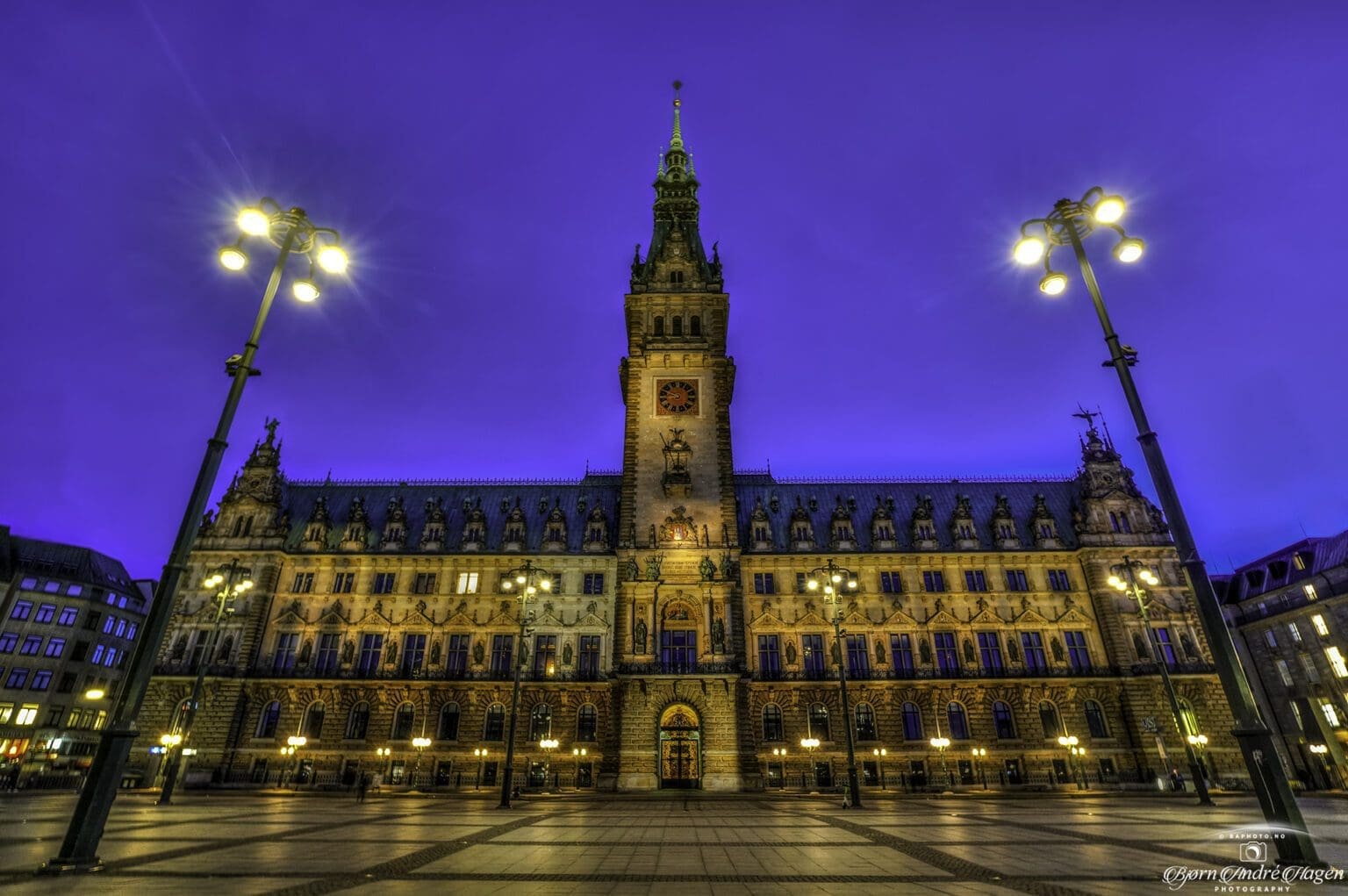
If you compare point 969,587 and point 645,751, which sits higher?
point 969,587

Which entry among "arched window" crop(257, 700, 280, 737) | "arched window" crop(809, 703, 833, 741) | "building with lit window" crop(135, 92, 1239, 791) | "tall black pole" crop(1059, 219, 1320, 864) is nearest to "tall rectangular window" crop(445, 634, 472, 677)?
"building with lit window" crop(135, 92, 1239, 791)

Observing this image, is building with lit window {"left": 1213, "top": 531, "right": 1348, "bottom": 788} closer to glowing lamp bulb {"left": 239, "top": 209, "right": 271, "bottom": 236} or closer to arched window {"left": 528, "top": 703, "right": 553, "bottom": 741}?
arched window {"left": 528, "top": 703, "right": 553, "bottom": 741}

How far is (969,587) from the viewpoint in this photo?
45531 millimetres

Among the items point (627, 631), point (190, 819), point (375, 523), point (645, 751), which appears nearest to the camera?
point (190, 819)

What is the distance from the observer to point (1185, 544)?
1112cm

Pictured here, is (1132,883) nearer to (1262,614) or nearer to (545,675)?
(545,675)

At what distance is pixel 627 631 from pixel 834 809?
63.0ft

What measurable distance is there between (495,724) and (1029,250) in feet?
138

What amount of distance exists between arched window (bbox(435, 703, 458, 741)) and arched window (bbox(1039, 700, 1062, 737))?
40.1 m

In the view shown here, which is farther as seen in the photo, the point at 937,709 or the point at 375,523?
the point at 375,523

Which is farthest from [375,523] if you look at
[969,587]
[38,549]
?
[969,587]

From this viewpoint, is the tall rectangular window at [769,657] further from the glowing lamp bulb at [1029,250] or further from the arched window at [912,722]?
the glowing lamp bulb at [1029,250]

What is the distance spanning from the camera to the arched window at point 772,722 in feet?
134

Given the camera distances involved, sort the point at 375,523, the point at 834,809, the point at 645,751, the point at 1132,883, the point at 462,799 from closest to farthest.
Answer: the point at 1132,883, the point at 834,809, the point at 462,799, the point at 645,751, the point at 375,523
